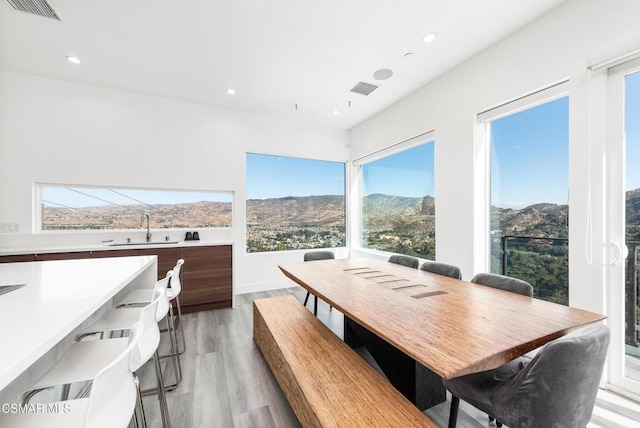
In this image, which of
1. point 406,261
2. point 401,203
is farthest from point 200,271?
point 401,203

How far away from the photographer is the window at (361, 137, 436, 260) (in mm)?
3732

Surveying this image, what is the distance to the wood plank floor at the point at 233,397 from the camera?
1630 millimetres

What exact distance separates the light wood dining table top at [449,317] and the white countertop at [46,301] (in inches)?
48.0

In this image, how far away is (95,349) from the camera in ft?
4.35

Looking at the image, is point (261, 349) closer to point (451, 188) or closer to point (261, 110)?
point (451, 188)

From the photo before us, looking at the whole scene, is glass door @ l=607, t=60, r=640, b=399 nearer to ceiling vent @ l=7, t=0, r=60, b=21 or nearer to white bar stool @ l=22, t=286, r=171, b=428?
white bar stool @ l=22, t=286, r=171, b=428

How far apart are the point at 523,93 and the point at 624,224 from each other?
1380 millimetres

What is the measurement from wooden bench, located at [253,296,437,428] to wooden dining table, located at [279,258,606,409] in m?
0.23

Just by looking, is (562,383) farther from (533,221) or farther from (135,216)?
(135,216)

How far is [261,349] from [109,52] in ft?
11.6

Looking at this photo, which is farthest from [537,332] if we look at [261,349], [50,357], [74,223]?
[74,223]

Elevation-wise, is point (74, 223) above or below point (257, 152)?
below

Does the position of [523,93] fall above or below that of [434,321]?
above

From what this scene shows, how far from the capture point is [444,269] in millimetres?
2408
